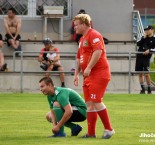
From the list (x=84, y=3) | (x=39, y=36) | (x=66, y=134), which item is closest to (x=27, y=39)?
(x=39, y=36)

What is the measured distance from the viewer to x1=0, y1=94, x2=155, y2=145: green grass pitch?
12.6 metres

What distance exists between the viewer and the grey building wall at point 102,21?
31.7 m

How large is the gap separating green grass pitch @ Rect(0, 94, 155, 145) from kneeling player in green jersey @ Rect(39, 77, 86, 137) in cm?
23

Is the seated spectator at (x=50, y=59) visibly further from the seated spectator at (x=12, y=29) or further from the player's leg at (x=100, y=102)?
the player's leg at (x=100, y=102)

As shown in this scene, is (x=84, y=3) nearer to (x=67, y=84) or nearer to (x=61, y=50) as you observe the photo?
(x=61, y=50)

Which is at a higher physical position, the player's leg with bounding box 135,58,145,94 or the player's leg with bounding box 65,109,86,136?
the player's leg with bounding box 65,109,86,136

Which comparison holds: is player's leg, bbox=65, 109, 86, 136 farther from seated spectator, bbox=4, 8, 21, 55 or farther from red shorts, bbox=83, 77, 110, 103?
seated spectator, bbox=4, 8, 21, 55

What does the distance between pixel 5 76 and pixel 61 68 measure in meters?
1.86

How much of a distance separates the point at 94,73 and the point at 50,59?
13866 millimetres

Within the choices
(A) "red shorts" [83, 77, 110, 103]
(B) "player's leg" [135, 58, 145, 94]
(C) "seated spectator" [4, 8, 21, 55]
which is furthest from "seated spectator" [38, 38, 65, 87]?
(A) "red shorts" [83, 77, 110, 103]

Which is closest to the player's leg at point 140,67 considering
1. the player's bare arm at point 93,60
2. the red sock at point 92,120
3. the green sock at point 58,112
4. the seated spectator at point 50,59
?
the seated spectator at point 50,59

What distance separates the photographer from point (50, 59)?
1051 inches

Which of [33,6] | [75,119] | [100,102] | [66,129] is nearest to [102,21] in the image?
[33,6]

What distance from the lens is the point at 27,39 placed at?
1223 inches
